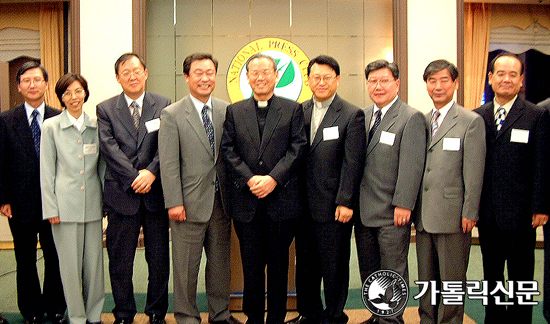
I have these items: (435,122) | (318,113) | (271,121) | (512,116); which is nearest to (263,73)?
(271,121)

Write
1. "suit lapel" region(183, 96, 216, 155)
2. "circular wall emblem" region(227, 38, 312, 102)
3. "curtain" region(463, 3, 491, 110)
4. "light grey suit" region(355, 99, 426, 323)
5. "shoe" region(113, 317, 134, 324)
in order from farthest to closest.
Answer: "curtain" region(463, 3, 491, 110) < "circular wall emblem" region(227, 38, 312, 102) < "shoe" region(113, 317, 134, 324) < "suit lapel" region(183, 96, 216, 155) < "light grey suit" region(355, 99, 426, 323)

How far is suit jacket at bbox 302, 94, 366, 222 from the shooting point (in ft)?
9.25

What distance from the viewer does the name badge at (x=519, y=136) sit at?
2.76 m

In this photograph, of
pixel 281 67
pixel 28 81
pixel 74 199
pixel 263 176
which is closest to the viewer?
pixel 263 176

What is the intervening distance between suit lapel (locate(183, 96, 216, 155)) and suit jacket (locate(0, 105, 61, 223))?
1050 mm

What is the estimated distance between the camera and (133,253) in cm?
305

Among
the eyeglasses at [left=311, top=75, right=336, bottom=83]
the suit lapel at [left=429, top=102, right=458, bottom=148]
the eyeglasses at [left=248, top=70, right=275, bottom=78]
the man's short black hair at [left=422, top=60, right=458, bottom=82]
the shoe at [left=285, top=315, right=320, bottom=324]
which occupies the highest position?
the man's short black hair at [left=422, top=60, right=458, bottom=82]

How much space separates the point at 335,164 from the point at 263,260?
702mm

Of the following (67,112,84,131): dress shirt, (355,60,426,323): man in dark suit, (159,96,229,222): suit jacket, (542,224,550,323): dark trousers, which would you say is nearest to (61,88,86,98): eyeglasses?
(67,112,84,131): dress shirt

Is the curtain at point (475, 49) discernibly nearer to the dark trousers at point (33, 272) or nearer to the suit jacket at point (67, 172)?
the suit jacket at point (67, 172)

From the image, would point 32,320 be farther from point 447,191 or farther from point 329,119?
point 447,191

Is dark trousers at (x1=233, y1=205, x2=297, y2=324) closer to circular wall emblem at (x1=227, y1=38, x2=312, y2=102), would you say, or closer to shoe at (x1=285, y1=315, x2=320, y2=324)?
shoe at (x1=285, y1=315, x2=320, y2=324)

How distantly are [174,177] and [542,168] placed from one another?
6.78 feet

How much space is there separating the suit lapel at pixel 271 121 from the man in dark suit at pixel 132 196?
69 centimetres
